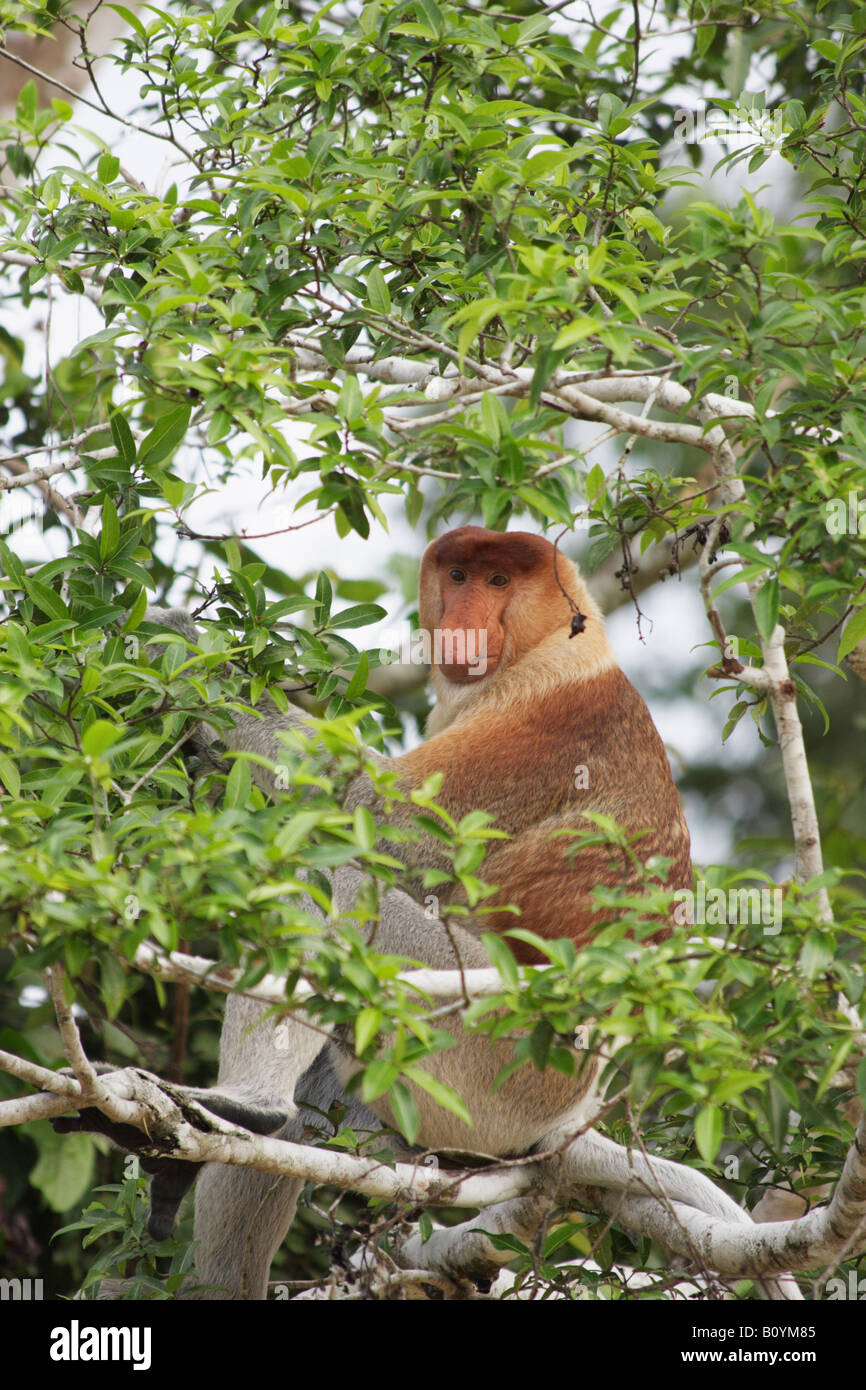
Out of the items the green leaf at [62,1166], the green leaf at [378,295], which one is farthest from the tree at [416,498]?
the green leaf at [62,1166]

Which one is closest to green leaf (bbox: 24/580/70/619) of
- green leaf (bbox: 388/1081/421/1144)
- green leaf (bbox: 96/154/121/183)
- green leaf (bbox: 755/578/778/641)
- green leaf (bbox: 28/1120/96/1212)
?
green leaf (bbox: 96/154/121/183)

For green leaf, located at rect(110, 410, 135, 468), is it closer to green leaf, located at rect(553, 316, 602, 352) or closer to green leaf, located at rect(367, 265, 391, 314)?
green leaf, located at rect(367, 265, 391, 314)

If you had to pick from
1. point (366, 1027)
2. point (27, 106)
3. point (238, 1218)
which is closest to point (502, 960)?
point (366, 1027)

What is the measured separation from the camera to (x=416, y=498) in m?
3.02

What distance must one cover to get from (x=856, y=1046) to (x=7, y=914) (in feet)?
3.56

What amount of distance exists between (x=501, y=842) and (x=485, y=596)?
0.67 meters

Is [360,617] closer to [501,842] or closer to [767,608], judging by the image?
[501,842]

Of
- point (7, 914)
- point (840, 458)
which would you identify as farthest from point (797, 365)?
point (7, 914)

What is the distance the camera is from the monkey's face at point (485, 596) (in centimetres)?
330

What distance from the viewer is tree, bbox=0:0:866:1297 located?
160 cm

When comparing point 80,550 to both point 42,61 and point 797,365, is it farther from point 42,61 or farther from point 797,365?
point 42,61

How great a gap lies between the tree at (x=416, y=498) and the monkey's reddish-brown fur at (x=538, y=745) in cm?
30

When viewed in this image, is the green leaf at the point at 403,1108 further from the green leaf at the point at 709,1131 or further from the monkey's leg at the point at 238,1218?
the monkey's leg at the point at 238,1218

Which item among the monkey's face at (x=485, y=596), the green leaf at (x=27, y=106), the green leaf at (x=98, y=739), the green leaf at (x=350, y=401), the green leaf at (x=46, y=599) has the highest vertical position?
the green leaf at (x=27, y=106)
